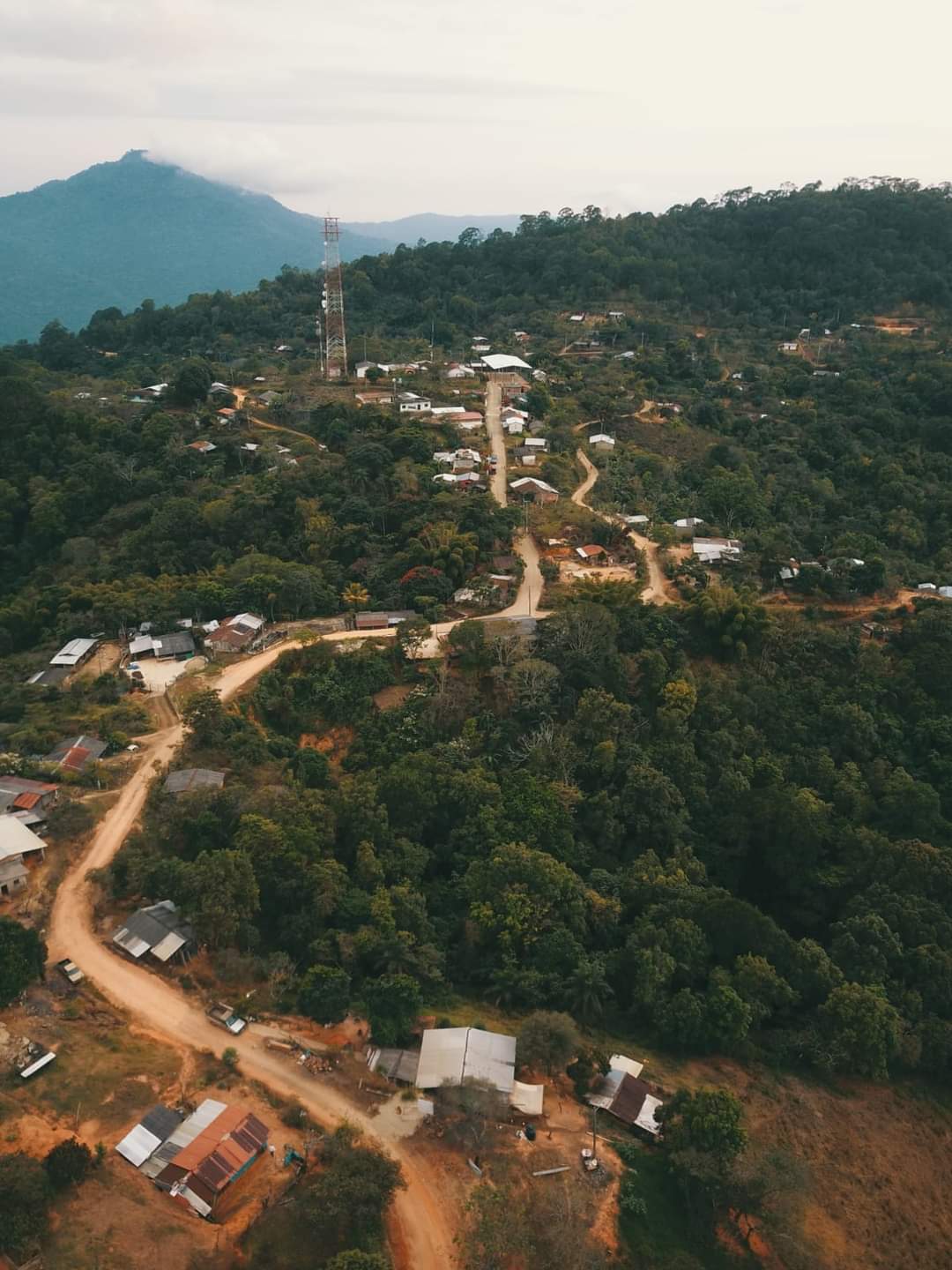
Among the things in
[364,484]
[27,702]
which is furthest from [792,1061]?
[364,484]

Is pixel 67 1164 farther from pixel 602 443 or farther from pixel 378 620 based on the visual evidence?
pixel 602 443

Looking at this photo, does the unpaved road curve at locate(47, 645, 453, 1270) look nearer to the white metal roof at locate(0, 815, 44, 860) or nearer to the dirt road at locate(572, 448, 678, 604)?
the white metal roof at locate(0, 815, 44, 860)

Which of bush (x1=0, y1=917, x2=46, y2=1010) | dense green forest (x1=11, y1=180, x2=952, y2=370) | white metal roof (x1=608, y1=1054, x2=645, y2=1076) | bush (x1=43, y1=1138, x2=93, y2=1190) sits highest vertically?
dense green forest (x1=11, y1=180, x2=952, y2=370)

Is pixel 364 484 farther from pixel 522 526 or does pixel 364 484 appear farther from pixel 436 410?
pixel 436 410

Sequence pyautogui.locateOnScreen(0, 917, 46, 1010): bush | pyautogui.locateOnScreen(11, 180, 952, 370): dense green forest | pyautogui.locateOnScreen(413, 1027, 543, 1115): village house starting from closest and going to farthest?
1. pyautogui.locateOnScreen(0, 917, 46, 1010): bush
2. pyautogui.locateOnScreen(413, 1027, 543, 1115): village house
3. pyautogui.locateOnScreen(11, 180, 952, 370): dense green forest

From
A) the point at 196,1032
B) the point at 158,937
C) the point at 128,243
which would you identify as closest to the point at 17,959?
the point at 158,937

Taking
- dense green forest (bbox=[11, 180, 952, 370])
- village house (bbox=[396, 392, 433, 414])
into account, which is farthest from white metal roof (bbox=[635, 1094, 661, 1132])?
dense green forest (bbox=[11, 180, 952, 370])
